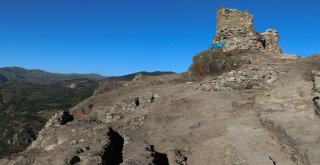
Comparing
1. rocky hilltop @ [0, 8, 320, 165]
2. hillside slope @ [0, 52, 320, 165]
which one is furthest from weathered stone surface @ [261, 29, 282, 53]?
hillside slope @ [0, 52, 320, 165]

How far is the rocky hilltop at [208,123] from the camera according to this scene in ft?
44.8

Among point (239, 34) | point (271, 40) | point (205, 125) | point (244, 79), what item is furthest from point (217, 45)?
point (205, 125)

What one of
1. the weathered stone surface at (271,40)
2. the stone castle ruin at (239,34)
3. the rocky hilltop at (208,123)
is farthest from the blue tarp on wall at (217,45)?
the weathered stone surface at (271,40)

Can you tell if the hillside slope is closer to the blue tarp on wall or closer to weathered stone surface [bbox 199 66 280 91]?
weathered stone surface [bbox 199 66 280 91]

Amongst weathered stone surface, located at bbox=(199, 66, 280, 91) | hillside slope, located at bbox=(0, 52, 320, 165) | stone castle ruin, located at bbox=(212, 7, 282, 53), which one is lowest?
hillside slope, located at bbox=(0, 52, 320, 165)

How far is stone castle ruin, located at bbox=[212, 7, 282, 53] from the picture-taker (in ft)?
101

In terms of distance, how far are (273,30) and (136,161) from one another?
23.2m

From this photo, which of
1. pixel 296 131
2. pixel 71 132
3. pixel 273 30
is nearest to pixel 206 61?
pixel 273 30

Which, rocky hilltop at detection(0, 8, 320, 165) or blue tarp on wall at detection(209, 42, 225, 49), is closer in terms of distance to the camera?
rocky hilltop at detection(0, 8, 320, 165)

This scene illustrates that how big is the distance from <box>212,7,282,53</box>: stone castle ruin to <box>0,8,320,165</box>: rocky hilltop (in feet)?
8.84

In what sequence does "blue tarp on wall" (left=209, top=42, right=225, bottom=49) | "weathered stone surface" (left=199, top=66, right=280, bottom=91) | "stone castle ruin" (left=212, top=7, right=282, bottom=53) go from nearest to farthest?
"weathered stone surface" (left=199, top=66, right=280, bottom=91) → "stone castle ruin" (left=212, top=7, right=282, bottom=53) → "blue tarp on wall" (left=209, top=42, right=225, bottom=49)

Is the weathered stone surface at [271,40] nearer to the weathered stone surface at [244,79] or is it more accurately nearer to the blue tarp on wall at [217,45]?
the blue tarp on wall at [217,45]

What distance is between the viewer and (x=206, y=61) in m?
29.8

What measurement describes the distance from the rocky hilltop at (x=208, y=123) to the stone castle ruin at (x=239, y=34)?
2694 mm
